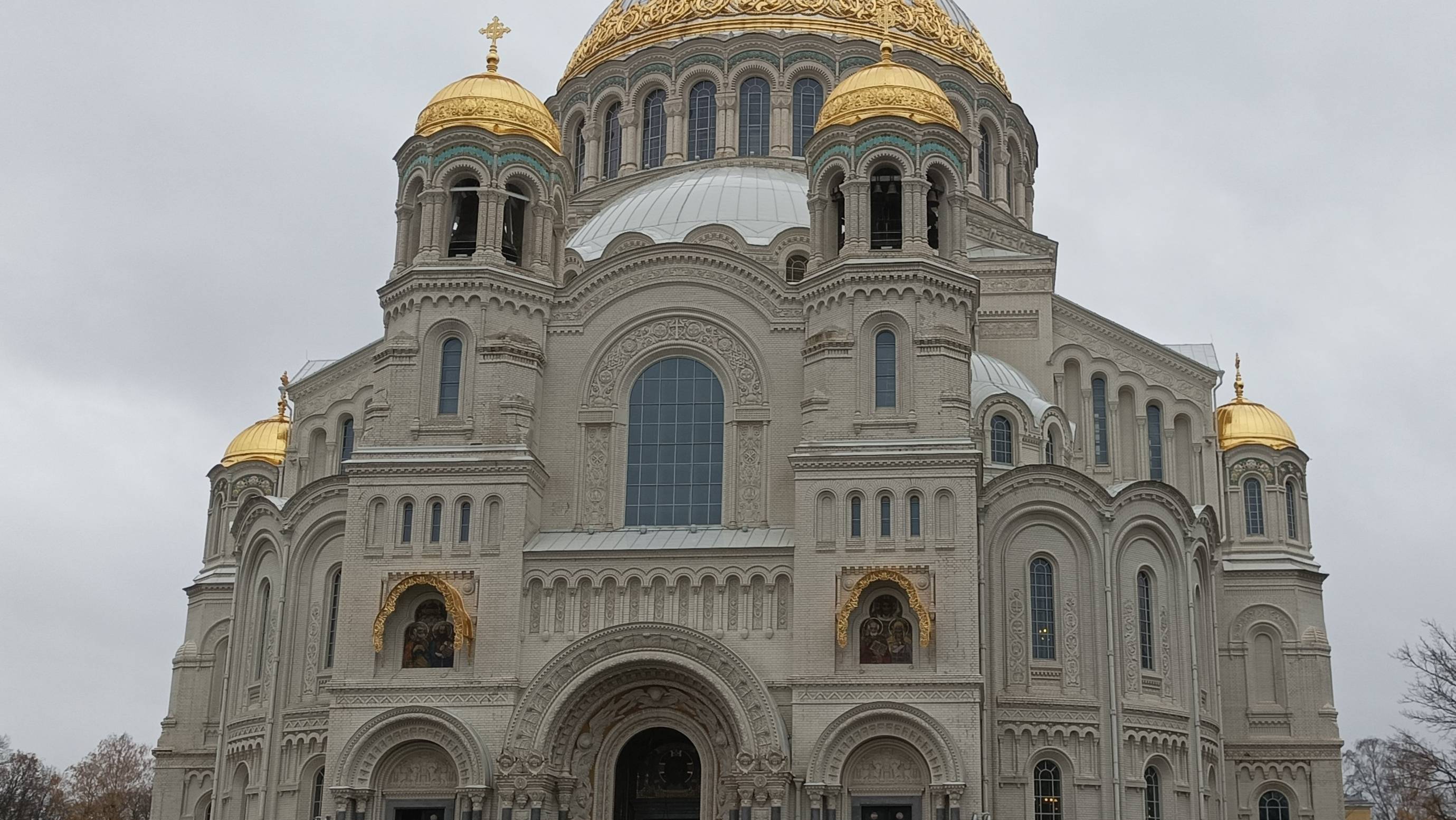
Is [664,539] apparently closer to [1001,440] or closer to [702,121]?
[1001,440]

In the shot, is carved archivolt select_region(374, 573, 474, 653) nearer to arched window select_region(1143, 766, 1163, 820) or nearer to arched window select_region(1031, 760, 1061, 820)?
arched window select_region(1031, 760, 1061, 820)

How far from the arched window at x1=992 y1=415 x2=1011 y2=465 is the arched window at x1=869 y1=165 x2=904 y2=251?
4.54 m

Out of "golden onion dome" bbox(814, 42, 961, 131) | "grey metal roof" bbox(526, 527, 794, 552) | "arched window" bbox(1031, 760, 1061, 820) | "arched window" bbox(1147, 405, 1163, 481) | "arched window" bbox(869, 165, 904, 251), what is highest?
"golden onion dome" bbox(814, 42, 961, 131)

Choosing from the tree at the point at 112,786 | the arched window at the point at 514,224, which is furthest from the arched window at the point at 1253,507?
the tree at the point at 112,786

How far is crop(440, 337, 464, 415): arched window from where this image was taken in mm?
36031

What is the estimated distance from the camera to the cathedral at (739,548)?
33.1 meters

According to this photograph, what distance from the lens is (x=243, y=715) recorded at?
39.3 meters

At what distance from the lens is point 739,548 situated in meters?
34.1

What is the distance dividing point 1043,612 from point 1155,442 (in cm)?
917

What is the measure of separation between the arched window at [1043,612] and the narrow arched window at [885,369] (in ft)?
15.3

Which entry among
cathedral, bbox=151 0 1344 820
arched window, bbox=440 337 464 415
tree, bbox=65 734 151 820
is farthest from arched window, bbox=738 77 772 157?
tree, bbox=65 734 151 820

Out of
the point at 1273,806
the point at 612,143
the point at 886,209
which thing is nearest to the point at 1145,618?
the point at 1273,806

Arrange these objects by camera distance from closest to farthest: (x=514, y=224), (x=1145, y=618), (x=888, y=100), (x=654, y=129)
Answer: (x=1145, y=618) → (x=888, y=100) → (x=514, y=224) → (x=654, y=129)

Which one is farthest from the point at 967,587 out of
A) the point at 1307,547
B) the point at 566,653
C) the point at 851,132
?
the point at 1307,547
